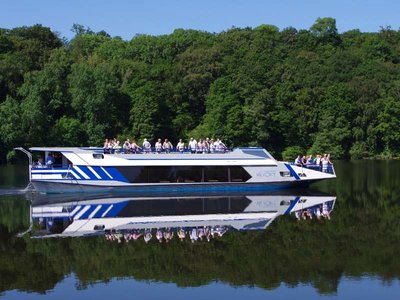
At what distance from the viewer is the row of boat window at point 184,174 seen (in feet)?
138

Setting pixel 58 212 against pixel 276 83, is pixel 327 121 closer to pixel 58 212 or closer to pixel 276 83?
pixel 276 83

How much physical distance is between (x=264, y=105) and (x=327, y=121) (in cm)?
906

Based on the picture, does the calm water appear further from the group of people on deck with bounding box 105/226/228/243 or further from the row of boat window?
the row of boat window

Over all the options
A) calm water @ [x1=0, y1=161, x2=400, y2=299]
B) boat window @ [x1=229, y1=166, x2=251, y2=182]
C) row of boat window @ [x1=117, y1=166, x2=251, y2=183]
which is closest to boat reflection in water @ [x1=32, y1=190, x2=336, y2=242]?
calm water @ [x1=0, y1=161, x2=400, y2=299]

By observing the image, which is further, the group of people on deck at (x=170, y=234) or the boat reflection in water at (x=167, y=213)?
the boat reflection in water at (x=167, y=213)

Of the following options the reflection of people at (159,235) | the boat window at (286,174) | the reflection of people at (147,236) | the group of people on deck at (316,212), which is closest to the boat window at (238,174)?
the boat window at (286,174)

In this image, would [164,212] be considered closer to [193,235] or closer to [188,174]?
[193,235]

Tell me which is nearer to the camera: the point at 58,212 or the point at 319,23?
the point at 58,212

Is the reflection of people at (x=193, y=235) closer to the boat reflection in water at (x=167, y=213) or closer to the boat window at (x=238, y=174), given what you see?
the boat reflection in water at (x=167, y=213)

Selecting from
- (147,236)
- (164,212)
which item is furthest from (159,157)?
(147,236)

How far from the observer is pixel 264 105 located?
3383 inches

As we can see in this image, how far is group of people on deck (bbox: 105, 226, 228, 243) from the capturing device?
1022 inches

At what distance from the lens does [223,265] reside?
21.9 m

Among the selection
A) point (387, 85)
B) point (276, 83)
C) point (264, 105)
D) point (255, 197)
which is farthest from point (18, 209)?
point (387, 85)
